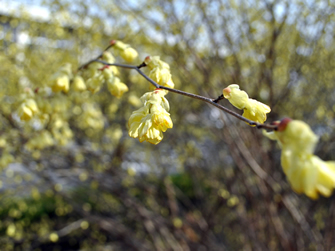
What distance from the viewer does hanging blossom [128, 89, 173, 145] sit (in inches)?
38.6

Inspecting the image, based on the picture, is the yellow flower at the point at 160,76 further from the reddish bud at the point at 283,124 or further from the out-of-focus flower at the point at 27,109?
the out-of-focus flower at the point at 27,109

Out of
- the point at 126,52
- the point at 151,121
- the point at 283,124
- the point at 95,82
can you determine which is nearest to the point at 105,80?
the point at 95,82

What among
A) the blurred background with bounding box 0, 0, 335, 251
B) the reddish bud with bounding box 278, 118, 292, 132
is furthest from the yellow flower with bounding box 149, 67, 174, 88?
the blurred background with bounding box 0, 0, 335, 251

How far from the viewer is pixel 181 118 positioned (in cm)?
412

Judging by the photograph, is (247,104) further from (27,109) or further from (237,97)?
(27,109)

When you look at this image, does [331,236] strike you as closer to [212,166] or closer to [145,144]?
[212,166]

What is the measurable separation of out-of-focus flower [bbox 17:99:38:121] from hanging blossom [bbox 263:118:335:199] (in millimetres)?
1428

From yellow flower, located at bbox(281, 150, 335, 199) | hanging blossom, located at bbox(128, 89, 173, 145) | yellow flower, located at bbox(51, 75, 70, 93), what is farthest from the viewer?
yellow flower, located at bbox(51, 75, 70, 93)

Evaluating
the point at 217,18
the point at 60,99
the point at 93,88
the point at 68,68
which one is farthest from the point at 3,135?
the point at 217,18

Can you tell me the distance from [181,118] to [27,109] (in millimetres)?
2712

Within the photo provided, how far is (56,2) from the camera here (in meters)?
3.63

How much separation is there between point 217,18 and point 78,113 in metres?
2.40

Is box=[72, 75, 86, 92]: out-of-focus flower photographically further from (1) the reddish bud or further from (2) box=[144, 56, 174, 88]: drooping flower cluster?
(1) the reddish bud

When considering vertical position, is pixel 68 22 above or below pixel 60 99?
below
